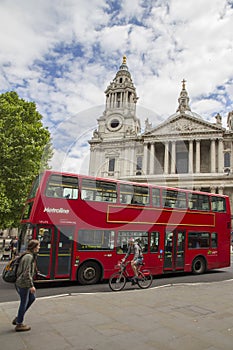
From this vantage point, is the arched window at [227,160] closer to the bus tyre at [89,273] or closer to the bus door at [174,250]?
the bus door at [174,250]

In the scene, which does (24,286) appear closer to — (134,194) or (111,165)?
(134,194)

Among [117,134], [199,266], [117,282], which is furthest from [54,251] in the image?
[117,134]

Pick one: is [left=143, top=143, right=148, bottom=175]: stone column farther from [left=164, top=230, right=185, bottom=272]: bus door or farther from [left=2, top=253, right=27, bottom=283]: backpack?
[left=2, top=253, right=27, bottom=283]: backpack

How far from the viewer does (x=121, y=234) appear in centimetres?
1177

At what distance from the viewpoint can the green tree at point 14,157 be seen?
19500 mm

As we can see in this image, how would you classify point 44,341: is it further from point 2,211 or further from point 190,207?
point 2,211

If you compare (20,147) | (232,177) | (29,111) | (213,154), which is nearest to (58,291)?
(20,147)

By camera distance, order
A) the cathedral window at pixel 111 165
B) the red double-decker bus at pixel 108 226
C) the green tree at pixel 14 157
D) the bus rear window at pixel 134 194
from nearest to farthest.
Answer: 1. the red double-decker bus at pixel 108 226
2. the bus rear window at pixel 134 194
3. the green tree at pixel 14 157
4. the cathedral window at pixel 111 165

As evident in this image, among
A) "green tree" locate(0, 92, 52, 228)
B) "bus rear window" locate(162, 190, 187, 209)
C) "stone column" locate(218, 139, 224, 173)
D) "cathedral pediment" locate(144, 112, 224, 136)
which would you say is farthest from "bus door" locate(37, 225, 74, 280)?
"cathedral pediment" locate(144, 112, 224, 136)

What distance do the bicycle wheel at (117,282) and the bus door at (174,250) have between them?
3674 millimetres

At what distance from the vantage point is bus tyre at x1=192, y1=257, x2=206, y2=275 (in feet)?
46.2

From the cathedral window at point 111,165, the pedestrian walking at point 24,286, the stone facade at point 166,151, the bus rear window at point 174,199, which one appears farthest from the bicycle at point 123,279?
the cathedral window at point 111,165

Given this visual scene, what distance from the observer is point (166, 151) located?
50.4 metres

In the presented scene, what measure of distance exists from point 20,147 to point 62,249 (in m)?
11.4
